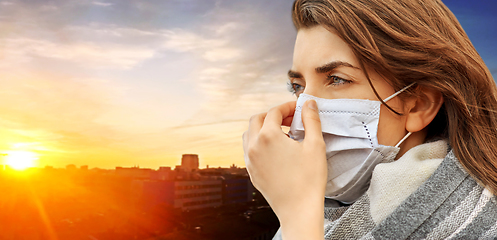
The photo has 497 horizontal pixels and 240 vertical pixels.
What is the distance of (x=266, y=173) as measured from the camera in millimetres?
1205

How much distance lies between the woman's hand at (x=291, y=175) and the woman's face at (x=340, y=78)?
0.26 meters

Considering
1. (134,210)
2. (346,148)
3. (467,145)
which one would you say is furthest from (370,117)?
(134,210)

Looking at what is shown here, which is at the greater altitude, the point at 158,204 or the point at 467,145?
the point at 467,145

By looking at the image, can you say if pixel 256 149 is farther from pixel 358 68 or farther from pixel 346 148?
pixel 358 68

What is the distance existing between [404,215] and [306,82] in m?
0.71

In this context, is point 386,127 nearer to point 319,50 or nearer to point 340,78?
point 340,78

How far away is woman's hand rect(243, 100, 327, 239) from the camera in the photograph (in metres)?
1.08

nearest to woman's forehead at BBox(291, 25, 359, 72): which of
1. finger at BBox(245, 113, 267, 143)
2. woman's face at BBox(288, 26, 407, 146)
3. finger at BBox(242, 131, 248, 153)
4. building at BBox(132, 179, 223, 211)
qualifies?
woman's face at BBox(288, 26, 407, 146)

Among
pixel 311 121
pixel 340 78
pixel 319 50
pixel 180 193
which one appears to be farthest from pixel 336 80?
pixel 180 193

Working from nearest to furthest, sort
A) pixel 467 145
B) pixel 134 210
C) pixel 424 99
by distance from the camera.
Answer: pixel 467 145
pixel 424 99
pixel 134 210

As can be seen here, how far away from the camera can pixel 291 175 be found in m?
1.14

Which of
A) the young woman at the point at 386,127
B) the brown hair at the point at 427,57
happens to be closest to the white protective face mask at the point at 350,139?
the young woman at the point at 386,127

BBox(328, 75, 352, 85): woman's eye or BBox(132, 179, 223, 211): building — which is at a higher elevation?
BBox(328, 75, 352, 85): woman's eye

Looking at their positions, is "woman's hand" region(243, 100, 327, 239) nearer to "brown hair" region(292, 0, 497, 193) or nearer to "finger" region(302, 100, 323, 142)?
"finger" region(302, 100, 323, 142)
